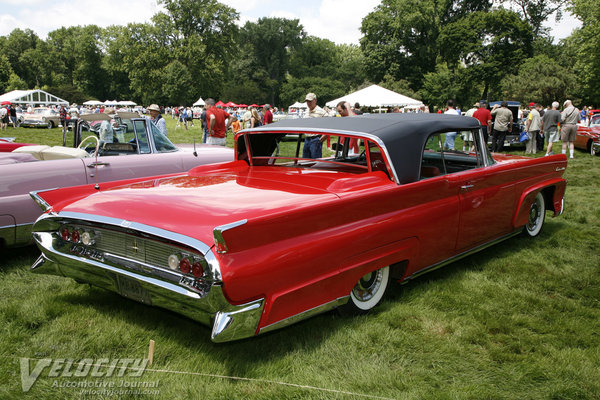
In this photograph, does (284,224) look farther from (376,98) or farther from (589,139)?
(376,98)

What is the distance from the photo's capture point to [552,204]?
5809 mm

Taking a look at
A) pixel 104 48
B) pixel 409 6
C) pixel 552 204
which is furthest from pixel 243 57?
pixel 552 204

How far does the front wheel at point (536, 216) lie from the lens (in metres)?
5.73

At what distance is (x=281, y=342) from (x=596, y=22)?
157ft

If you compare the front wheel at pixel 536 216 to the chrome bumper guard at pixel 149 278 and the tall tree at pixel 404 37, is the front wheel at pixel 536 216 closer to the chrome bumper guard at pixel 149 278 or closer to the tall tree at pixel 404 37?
the chrome bumper guard at pixel 149 278

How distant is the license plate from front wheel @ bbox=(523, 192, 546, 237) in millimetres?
4583

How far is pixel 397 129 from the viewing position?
3818 mm

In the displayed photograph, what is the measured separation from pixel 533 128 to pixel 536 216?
10.3m

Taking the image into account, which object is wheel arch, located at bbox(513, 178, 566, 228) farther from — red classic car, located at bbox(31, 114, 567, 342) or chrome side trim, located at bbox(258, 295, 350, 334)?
chrome side trim, located at bbox(258, 295, 350, 334)

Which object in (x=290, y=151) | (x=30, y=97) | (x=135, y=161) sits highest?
(x=30, y=97)

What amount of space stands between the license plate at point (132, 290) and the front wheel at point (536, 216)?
180 inches

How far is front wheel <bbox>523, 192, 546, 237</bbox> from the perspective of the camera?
573 cm

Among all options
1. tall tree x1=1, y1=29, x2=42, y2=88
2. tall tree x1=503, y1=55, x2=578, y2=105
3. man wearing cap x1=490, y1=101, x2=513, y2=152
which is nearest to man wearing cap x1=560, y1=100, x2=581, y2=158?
man wearing cap x1=490, y1=101, x2=513, y2=152

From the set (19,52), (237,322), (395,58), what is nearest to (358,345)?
(237,322)
